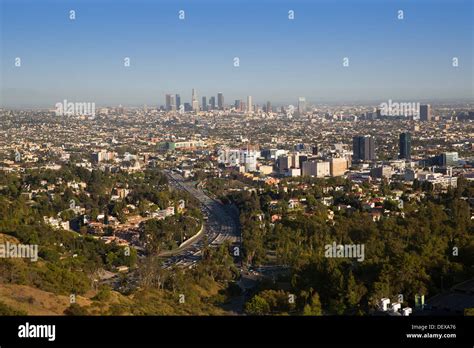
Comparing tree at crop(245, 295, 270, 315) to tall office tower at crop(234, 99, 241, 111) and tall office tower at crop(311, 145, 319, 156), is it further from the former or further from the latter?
tall office tower at crop(234, 99, 241, 111)

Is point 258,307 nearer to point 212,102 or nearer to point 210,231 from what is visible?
point 210,231

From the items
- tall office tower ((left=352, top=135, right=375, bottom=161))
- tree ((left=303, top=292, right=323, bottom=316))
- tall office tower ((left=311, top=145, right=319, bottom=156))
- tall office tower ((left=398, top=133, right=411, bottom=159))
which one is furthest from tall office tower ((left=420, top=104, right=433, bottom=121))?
tree ((left=303, top=292, right=323, bottom=316))

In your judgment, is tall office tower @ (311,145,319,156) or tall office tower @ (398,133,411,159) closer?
tall office tower @ (398,133,411,159)

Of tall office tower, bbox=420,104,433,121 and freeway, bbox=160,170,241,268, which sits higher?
tall office tower, bbox=420,104,433,121

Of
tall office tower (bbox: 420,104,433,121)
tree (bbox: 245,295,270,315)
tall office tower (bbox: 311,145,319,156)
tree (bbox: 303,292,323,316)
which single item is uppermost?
tall office tower (bbox: 420,104,433,121)

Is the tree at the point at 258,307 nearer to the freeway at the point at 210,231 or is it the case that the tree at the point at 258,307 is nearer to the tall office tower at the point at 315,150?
the freeway at the point at 210,231

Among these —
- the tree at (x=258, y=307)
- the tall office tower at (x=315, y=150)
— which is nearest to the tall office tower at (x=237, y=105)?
the tall office tower at (x=315, y=150)

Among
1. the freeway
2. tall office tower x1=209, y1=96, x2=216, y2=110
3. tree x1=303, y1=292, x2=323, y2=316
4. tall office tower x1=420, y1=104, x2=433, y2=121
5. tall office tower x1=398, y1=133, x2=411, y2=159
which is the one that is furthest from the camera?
tall office tower x1=209, y1=96, x2=216, y2=110

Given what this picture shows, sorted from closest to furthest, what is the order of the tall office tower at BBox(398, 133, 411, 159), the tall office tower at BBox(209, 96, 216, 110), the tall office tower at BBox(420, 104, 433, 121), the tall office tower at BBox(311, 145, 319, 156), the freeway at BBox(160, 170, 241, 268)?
the freeway at BBox(160, 170, 241, 268)
the tall office tower at BBox(398, 133, 411, 159)
the tall office tower at BBox(311, 145, 319, 156)
the tall office tower at BBox(420, 104, 433, 121)
the tall office tower at BBox(209, 96, 216, 110)

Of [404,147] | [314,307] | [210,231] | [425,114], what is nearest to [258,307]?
[314,307]
